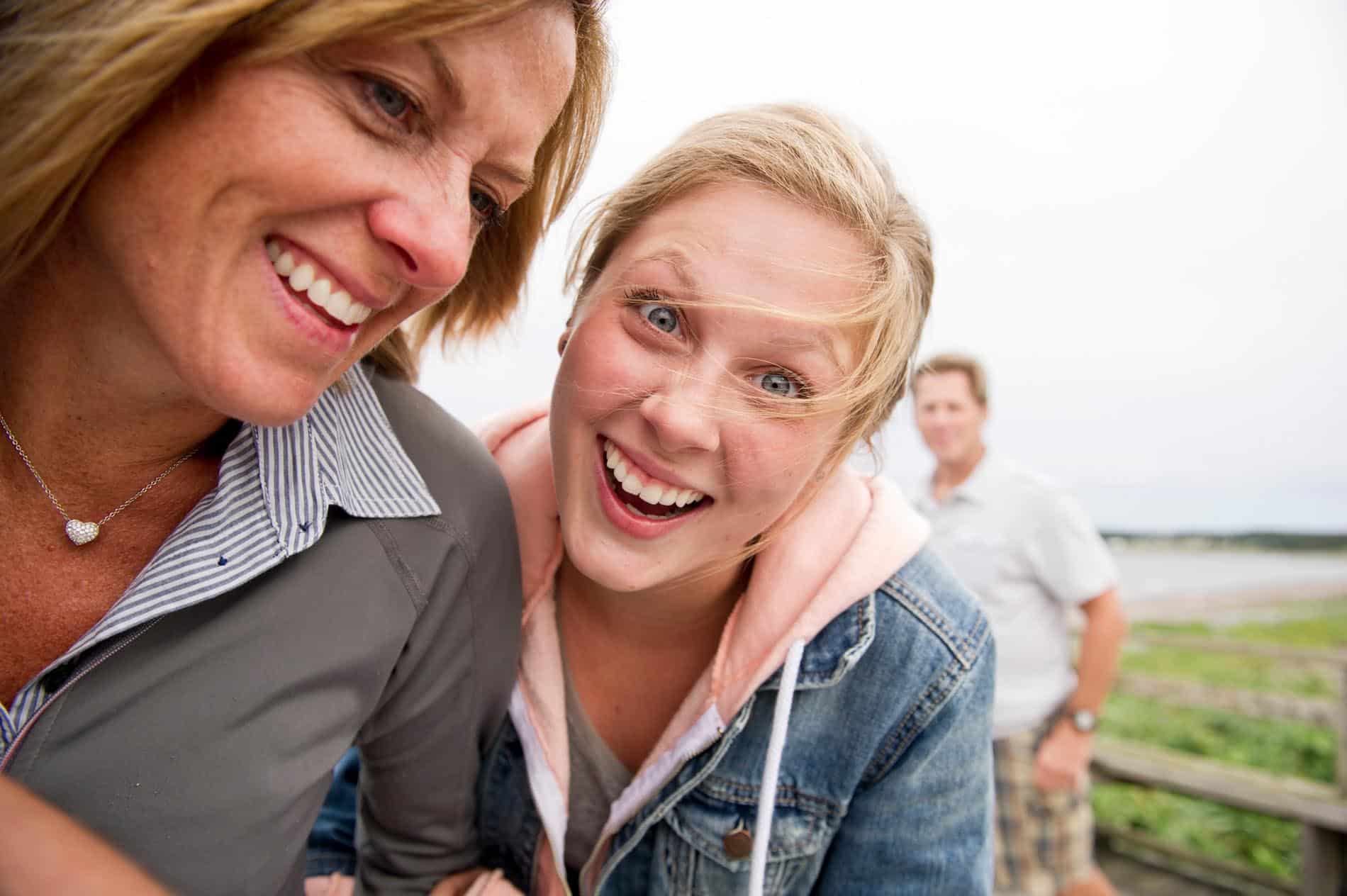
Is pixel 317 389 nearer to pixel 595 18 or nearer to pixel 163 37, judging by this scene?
pixel 163 37

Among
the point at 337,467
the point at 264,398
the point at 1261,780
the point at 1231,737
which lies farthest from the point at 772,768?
the point at 1231,737

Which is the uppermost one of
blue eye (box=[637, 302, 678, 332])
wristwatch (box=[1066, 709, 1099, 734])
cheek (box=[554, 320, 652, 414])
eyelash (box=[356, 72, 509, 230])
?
eyelash (box=[356, 72, 509, 230])

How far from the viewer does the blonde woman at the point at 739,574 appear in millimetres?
1380

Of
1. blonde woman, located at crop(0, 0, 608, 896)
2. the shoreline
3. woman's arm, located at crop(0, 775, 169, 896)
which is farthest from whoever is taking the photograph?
the shoreline

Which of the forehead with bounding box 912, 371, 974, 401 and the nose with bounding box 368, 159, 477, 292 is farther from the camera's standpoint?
the forehead with bounding box 912, 371, 974, 401

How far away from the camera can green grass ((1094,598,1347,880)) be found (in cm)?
571

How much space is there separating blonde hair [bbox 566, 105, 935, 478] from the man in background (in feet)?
7.12

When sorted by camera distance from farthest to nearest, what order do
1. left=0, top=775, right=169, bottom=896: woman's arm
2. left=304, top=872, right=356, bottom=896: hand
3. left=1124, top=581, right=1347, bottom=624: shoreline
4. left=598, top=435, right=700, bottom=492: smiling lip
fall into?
1. left=1124, top=581, right=1347, bottom=624: shoreline
2. left=304, top=872, right=356, bottom=896: hand
3. left=598, top=435, right=700, bottom=492: smiling lip
4. left=0, top=775, right=169, bottom=896: woman's arm

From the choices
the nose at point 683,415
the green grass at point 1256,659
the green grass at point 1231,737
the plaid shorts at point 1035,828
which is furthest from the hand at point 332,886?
the green grass at point 1256,659

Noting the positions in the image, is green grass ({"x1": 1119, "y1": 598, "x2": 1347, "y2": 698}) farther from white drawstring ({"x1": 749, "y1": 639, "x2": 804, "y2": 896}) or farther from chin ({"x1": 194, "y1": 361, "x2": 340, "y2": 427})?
chin ({"x1": 194, "y1": 361, "x2": 340, "y2": 427})

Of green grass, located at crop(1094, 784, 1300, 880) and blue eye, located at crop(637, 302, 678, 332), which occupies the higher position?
blue eye, located at crop(637, 302, 678, 332)

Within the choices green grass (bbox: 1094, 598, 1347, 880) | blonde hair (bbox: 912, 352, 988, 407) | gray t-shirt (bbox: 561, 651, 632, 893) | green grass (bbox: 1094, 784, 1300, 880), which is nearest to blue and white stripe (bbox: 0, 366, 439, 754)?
gray t-shirt (bbox: 561, 651, 632, 893)

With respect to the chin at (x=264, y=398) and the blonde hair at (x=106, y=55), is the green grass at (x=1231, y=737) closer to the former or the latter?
the chin at (x=264, y=398)

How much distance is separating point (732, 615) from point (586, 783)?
1.44 feet
